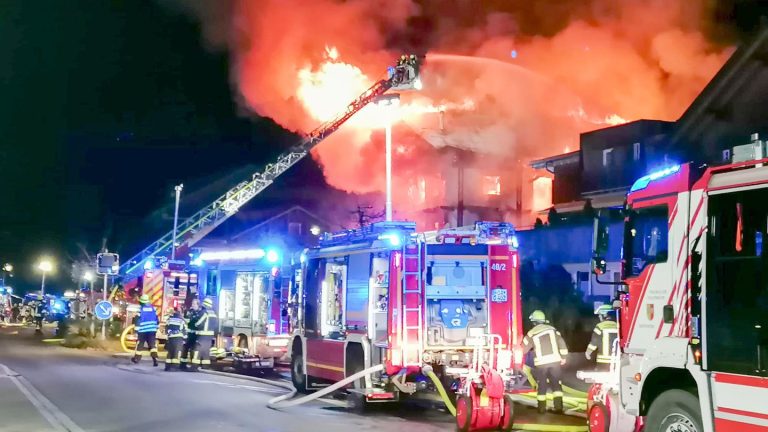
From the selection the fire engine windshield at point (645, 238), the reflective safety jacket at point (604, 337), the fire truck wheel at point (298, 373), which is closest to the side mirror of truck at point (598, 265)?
the fire engine windshield at point (645, 238)

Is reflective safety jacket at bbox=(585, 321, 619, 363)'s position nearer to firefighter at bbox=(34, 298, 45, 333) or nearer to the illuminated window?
firefighter at bbox=(34, 298, 45, 333)

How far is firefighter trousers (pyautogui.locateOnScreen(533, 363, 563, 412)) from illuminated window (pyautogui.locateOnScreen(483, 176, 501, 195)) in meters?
30.1

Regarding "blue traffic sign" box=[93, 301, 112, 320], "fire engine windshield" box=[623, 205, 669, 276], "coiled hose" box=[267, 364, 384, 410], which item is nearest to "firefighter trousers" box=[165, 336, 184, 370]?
"blue traffic sign" box=[93, 301, 112, 320]

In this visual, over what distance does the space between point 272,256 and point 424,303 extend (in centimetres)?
614

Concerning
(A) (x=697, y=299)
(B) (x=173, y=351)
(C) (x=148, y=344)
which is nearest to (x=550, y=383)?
(A) (x=697, y=299)

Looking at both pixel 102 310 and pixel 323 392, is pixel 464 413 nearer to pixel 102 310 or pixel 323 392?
pixel 323 392

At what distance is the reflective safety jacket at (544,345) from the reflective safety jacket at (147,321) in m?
10.1

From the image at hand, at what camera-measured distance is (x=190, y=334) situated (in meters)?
17.1

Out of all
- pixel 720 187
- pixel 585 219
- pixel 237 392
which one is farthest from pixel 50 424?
pixel 585 219

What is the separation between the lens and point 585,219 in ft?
71.5

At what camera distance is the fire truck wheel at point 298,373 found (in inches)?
545

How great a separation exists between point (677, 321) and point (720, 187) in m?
1.14

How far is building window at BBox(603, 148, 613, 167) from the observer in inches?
1176

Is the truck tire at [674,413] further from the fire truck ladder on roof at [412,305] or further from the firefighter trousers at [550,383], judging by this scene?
the fire truck ladder on roof at [412,305]
